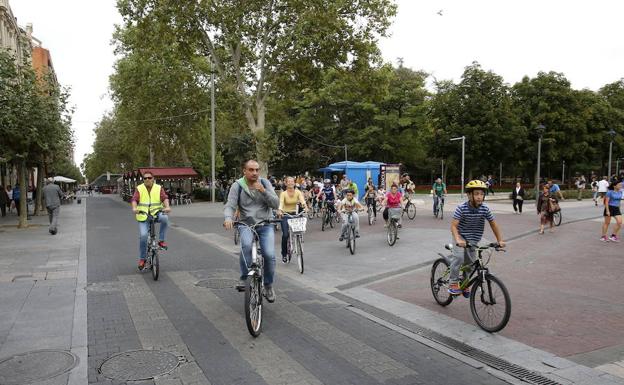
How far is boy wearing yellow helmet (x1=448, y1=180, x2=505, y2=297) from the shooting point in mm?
5699

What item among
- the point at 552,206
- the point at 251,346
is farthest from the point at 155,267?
the point at 552,206

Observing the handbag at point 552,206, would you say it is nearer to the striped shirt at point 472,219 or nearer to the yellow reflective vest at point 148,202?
the striped shirt at point 472,219

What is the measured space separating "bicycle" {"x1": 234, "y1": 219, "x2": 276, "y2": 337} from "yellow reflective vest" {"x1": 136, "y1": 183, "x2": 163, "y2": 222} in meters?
3.16

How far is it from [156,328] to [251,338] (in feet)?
3.72

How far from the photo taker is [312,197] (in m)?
20.8

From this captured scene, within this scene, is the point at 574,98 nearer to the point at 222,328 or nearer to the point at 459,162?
the point at 459,162

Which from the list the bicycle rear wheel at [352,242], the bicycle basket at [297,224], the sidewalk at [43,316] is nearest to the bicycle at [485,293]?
the bicycle basket at [297,224]

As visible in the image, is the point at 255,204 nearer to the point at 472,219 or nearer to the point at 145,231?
the point at 472,219

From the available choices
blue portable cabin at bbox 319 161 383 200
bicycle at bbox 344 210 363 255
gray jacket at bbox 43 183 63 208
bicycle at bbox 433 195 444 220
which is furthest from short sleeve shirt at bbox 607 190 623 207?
blue portable cabin at bbox 319 161 383 200

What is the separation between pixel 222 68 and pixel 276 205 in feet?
66.1

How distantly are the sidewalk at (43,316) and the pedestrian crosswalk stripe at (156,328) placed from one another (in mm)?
585

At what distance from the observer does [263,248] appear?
596 centimetres

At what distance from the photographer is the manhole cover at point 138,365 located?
419 cm

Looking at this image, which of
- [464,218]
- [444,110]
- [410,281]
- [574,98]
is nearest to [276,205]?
[464,218]
